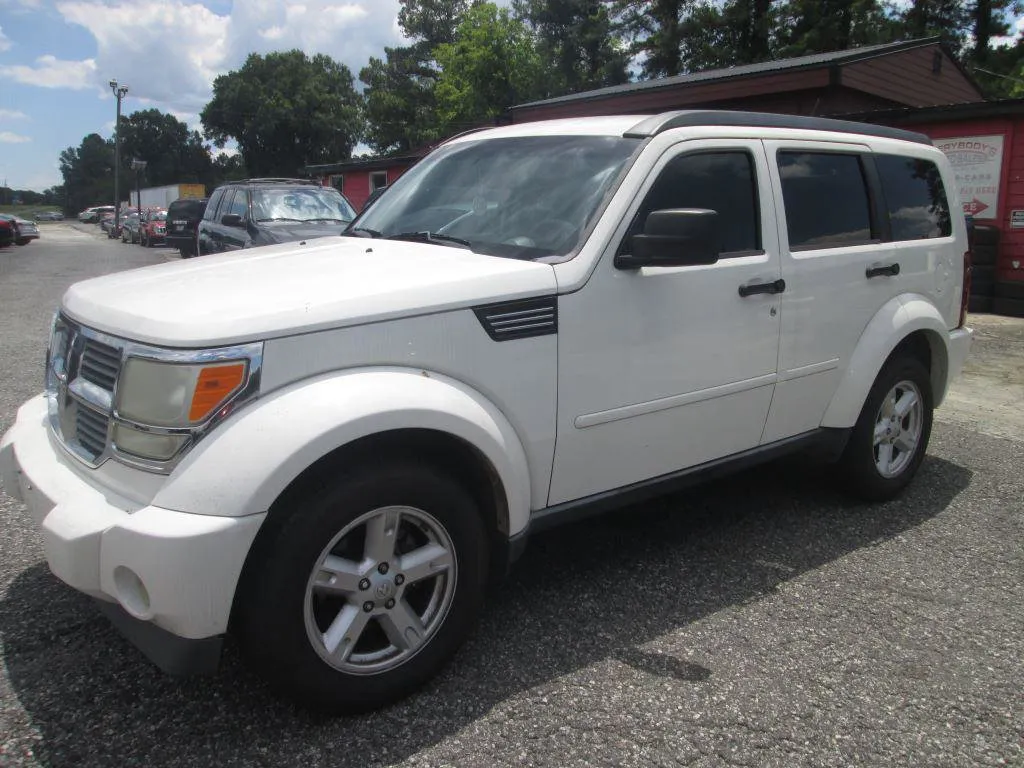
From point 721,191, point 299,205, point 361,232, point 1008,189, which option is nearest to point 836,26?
point 1008,189

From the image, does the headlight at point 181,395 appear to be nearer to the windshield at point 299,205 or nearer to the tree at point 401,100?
the windshield at point 299,205

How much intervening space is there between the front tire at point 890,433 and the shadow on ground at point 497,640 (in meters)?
0.16

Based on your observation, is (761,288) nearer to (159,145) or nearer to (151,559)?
(151,559)

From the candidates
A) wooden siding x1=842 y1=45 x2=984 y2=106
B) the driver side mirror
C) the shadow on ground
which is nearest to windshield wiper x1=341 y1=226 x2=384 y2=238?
the driver side mirror

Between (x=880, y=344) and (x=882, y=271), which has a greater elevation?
(x=882, y=271)

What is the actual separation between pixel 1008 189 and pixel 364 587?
1241 centimetres

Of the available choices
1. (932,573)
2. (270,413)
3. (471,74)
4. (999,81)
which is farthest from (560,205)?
(471,74)

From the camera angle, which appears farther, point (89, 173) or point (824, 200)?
point (89, 173)

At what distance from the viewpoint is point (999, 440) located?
587 cm

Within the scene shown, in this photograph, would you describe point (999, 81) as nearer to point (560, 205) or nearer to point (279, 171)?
point (560, 205)

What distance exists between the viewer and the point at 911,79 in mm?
18594

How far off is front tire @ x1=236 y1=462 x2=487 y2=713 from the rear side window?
3018mm

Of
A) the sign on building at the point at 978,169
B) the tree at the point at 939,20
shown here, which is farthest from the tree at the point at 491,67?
the sign on building at the point at 978,169

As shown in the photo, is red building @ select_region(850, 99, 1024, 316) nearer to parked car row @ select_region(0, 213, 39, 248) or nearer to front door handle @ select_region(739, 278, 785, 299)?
front door handle @ select_region(739, 278, 785, 299)
